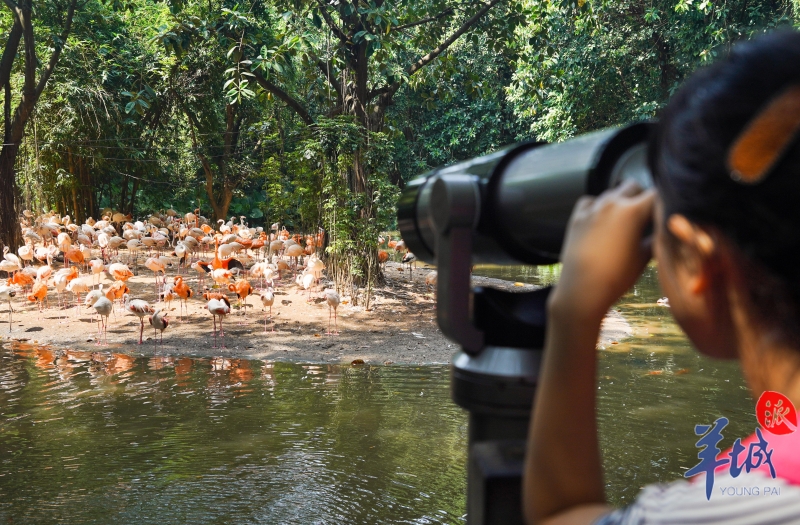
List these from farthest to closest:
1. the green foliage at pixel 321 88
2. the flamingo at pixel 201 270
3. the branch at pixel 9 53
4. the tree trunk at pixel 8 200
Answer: the tree trunk at pixel 8 200
the branch at pixel 9 53
the flamingo at pixel 201 270
the green foliage at pixel 321 88

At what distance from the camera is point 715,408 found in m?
5.58

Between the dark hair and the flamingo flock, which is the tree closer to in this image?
the flamingo flock

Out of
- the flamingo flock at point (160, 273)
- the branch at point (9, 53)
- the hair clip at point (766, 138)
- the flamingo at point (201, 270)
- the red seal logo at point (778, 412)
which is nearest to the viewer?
the hair clip at point (766, 138)

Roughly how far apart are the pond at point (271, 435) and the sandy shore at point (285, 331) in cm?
44

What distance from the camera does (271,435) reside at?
16.3ft

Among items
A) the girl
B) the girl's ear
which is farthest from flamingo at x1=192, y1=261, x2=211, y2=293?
the girl's ear

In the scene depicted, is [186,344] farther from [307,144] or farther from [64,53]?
[64,53]

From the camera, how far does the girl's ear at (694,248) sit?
0.51 metres

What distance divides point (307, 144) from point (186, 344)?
3237 mm

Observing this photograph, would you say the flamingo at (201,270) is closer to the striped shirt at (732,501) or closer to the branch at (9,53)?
the branch at (9,53)

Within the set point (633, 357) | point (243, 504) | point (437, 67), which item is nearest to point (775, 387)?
point (243, 504)

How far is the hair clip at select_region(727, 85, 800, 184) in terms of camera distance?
1.53ft

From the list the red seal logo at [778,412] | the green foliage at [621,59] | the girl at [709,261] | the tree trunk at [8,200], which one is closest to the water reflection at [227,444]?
the red seal logo at [778,412]

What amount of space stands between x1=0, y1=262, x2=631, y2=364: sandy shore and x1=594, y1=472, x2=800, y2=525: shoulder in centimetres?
681
